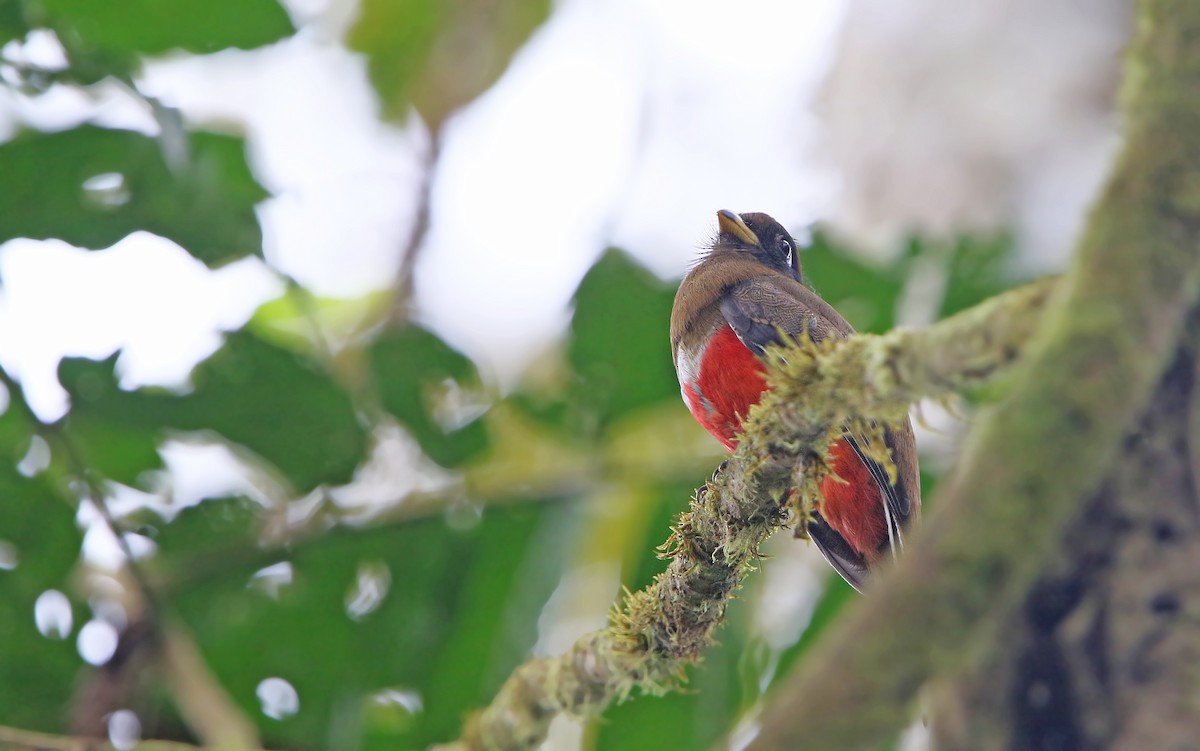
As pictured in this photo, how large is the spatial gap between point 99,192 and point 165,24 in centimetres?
50

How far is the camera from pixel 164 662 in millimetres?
3225

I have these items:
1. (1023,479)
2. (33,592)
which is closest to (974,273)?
(1023,479)

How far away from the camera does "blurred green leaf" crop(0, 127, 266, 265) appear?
3.25m

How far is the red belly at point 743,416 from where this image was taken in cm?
309

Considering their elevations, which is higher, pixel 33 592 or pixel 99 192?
pixel 99 192

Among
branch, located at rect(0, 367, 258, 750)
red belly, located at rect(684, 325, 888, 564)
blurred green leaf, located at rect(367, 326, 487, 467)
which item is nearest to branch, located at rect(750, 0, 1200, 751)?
red belly, located at rect(684, 325, 888, 564)

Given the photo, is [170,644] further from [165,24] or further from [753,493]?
[753,493]

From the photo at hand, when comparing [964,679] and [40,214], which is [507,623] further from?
[964,679]

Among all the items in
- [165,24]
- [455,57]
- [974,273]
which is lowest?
[455,57]

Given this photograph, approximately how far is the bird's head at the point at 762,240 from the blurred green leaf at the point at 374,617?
125 cm

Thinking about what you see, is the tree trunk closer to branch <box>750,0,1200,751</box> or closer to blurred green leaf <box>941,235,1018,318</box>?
branch <box>750,0,1200,751</box>

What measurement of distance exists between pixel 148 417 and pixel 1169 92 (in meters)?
2.89

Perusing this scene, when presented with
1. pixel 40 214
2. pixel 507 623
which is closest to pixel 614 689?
pixel 507 623

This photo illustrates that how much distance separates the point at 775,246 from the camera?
4.23 meters
